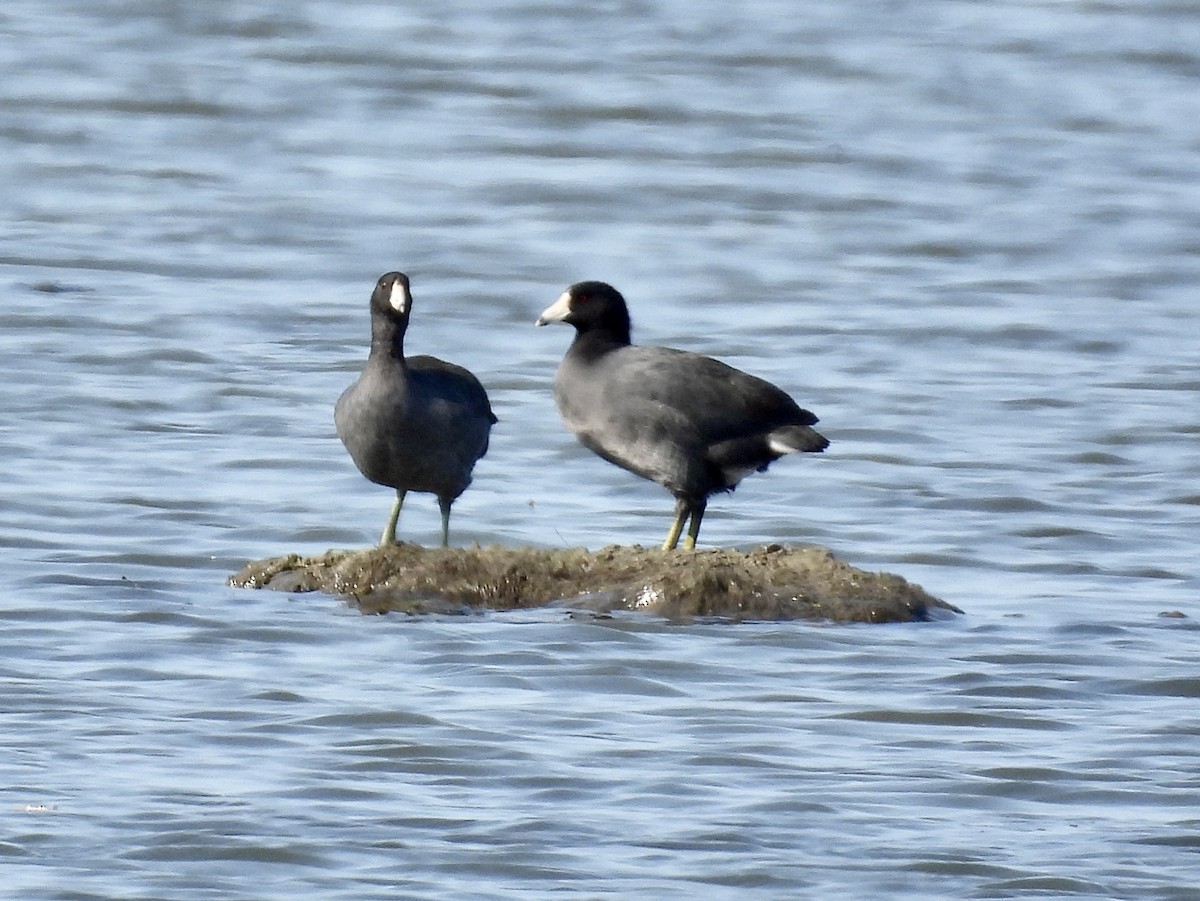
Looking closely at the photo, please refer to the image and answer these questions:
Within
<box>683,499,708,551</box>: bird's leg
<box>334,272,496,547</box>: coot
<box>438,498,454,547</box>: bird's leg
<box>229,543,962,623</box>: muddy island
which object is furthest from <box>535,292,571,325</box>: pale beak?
<box>229,543,962,623</box>: muddy island

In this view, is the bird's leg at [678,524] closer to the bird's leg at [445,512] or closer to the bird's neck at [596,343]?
the bird's neck at [596,343]

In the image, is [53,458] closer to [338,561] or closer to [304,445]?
[304,445]

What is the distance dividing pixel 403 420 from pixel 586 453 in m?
3.74

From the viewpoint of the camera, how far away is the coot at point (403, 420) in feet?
33.9

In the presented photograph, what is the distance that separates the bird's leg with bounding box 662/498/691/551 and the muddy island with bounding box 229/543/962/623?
241 millimetres

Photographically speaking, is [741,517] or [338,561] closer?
[338,561]

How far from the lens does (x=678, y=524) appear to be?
10523 mm

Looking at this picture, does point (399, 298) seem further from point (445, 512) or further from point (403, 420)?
point (445, 512)

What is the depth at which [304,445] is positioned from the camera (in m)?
13.6

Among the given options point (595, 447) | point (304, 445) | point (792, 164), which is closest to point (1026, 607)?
point (595, 447)

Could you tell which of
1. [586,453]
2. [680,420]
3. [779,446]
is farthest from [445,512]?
[586,453]

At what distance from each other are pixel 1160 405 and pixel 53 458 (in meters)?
6.00

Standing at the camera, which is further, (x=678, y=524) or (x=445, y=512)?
(x=445, y=512)

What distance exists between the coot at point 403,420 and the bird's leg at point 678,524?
0.83m
